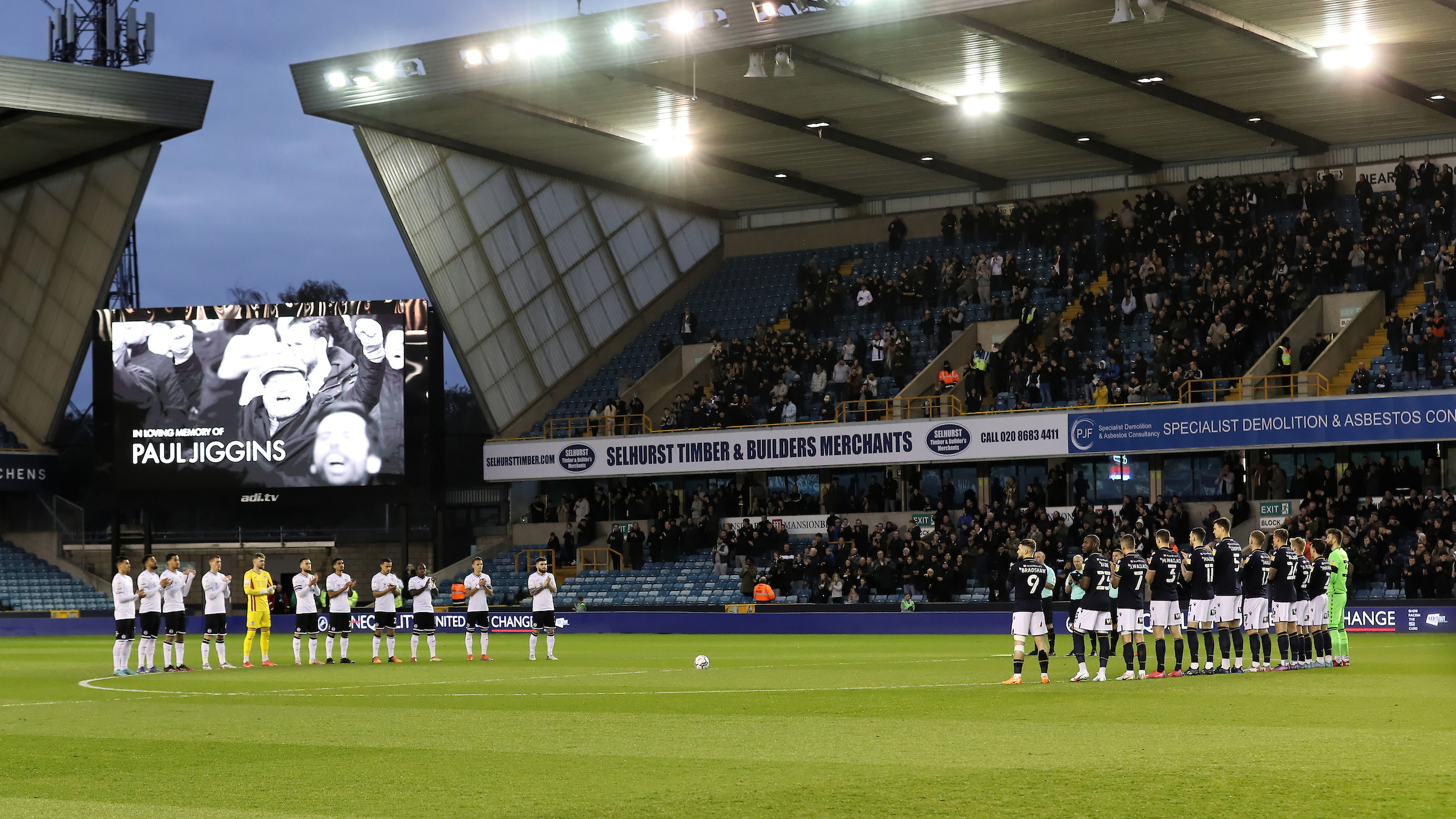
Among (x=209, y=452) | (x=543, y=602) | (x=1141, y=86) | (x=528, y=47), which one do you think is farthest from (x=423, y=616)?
(x=1141, y=86)

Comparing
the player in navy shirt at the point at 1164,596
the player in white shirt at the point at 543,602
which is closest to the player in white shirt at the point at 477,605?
the player in white shirt at the point at 543,602

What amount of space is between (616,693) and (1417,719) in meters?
9.71

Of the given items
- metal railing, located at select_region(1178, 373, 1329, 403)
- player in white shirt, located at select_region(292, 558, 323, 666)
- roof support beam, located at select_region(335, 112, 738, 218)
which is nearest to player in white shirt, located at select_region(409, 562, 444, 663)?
player in white shirt, located at select_region(292, 558, 323, 666)

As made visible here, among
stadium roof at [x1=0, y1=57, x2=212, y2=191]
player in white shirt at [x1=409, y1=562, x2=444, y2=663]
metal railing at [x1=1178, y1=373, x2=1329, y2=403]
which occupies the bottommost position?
player in white shirt at [x1=409, y1=562, x2=444, y2=663]

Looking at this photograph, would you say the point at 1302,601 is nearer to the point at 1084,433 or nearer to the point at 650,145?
the point at 1084,433

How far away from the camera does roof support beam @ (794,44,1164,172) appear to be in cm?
4259

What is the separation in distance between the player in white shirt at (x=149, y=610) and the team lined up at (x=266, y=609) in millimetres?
16

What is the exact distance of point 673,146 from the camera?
5156 centimetres

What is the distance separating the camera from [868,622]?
4231 cm

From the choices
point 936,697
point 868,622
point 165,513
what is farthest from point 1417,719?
point 165,513

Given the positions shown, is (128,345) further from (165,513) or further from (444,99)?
(165,513)

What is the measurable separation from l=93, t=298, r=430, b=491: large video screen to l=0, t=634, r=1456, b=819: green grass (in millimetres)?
23268

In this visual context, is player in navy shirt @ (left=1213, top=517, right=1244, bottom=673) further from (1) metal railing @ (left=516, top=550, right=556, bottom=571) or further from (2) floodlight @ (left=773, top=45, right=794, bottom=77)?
(1) metal railing @ (left=516, top=550, right=556, bottom=571)

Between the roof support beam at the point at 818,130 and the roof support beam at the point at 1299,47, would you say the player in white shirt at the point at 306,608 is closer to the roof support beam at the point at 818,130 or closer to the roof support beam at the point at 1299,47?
the roof support beam at the point at 818,130
